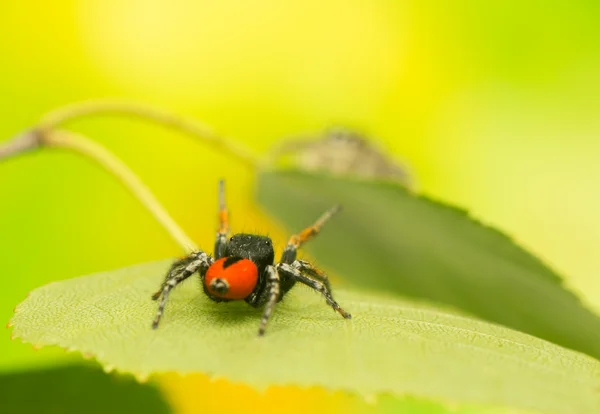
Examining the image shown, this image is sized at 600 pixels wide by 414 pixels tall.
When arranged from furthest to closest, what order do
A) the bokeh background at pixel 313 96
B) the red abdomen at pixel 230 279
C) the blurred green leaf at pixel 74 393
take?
the bokeh background at pixel 313 96, the blurred green leaf at pixel 74 393, the red abdomen at pixel 230 279

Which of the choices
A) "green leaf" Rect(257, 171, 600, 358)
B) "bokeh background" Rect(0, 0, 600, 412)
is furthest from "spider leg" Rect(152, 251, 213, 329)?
"bokeh background" Rect(0, 0, 600, 412)

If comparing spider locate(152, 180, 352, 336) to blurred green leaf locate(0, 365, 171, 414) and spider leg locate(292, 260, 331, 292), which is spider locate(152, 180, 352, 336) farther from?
blurred green leaf locate(0, 365, 171, 414)

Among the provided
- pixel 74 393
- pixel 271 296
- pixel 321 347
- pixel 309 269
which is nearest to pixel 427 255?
pixel 309 269

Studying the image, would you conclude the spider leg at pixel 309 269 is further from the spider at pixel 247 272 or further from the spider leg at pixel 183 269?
the spider leg at pixel 183 269

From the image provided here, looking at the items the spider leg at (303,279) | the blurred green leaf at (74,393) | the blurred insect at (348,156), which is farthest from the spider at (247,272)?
the blurred insect at (348,156)

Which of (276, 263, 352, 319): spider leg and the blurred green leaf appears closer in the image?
(276, 263, 352, 319): spider leg
